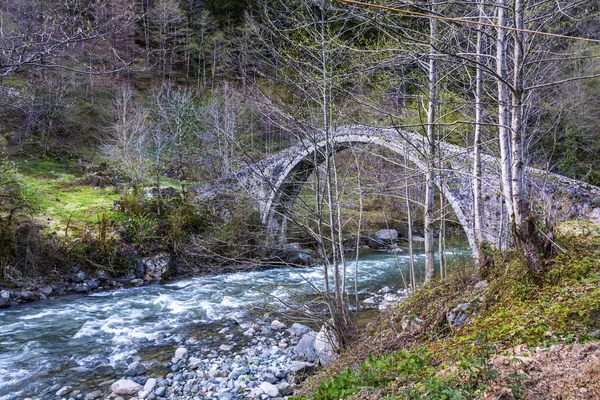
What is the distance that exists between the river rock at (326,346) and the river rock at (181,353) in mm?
1962

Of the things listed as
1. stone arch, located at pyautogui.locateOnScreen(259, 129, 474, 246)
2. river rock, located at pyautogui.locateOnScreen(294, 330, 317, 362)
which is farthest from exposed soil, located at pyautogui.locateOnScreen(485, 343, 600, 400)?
river rock, located at pyautogui.locateOnScreen(294, 330, 317, 362)

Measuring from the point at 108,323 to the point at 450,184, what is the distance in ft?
23.3

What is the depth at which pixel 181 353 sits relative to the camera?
558 cm

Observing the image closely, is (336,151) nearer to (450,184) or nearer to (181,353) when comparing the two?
(450,184)

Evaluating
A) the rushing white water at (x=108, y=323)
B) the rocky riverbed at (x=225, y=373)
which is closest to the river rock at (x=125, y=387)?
the rocky riverbed at (x=225, y=373)

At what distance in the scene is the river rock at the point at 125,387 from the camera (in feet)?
14.8

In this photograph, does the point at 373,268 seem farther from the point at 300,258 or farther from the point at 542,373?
the point at 542,373

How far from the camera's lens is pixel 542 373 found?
190 cm

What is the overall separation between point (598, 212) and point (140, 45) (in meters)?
31.3

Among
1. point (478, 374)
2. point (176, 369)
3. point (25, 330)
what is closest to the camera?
point (478, 374)

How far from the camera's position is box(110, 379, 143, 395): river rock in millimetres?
4523

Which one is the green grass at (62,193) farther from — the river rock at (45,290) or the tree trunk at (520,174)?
Result: the tree trunk at (520,174)

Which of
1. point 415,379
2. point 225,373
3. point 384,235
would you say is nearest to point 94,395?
point 225,373

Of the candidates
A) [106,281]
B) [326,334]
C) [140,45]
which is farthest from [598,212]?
[140,45]
